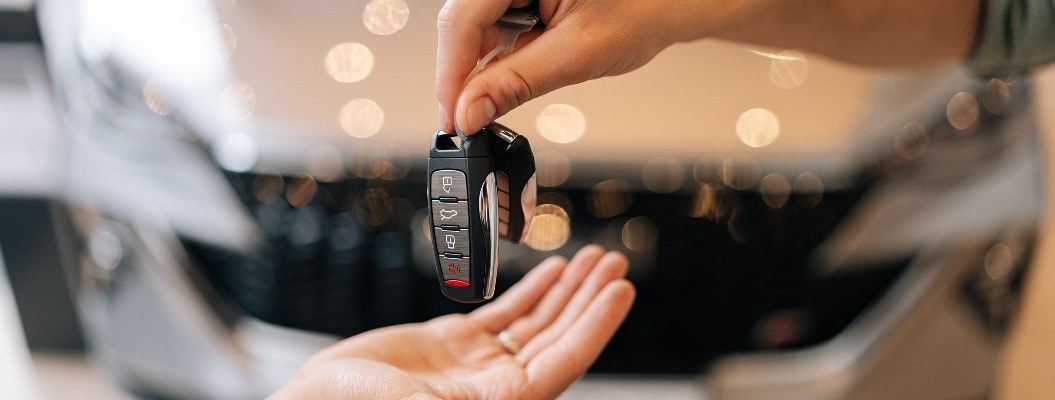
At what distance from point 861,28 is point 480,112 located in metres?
0.44

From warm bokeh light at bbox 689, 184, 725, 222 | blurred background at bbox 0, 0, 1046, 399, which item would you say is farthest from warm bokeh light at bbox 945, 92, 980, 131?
warm bokeh light at bbox 689, 184, 725, 222

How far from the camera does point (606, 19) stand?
617mm

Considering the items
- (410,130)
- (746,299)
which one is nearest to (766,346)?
(746,299)

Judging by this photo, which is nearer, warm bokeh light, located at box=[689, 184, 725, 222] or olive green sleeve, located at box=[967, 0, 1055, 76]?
olive green sleeve, located at box=[967, 0, 1055, 76]

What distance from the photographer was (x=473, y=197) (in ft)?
1.99

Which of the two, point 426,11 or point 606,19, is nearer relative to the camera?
point 606,19

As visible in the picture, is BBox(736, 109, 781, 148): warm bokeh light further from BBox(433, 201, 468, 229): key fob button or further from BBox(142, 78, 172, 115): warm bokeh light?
BBox(142, 78, 172, 115): warm bokeh light

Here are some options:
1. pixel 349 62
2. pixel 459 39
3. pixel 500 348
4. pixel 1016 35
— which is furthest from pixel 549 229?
pixel 1016 35

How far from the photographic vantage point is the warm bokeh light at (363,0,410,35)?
3.23 feet

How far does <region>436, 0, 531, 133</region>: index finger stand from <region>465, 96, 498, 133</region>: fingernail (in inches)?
1.3

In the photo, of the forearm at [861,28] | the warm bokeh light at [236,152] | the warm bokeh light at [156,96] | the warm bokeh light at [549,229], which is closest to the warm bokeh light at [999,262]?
the forearm at [861,28]

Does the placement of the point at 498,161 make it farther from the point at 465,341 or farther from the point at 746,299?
the point at 746,299

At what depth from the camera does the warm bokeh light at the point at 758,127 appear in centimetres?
93

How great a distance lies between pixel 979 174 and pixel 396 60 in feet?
2.30
